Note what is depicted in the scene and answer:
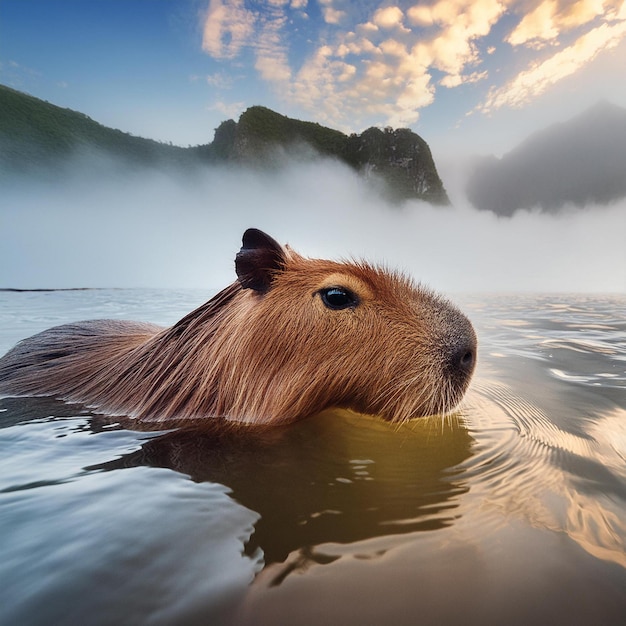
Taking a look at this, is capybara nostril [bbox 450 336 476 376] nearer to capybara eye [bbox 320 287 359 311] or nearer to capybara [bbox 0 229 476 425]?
capybara [bbox 0 229 476 425]

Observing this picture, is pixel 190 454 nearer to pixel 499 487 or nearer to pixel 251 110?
pixel 499 487

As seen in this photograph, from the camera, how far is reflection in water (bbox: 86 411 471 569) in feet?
3.83

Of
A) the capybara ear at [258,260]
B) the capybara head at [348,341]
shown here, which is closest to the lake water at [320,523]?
the capybara head at [348,341]

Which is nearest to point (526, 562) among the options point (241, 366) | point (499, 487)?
point (499, 487)

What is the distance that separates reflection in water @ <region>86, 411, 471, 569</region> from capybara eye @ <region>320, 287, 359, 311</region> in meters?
0.75

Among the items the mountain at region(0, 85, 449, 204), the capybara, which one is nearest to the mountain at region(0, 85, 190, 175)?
the mountain at region(0, 85, 449, 204)

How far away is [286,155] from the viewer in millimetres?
55938

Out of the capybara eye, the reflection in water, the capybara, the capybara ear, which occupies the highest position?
the capybara ear

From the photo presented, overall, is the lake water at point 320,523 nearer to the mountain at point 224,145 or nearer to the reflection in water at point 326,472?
the reflection in water at point 326,472

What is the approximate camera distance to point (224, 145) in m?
55.5

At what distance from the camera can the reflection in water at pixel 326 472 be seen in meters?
1.17

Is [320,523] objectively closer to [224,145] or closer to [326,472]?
[326,472]

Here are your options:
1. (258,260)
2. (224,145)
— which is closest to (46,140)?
(224,145)

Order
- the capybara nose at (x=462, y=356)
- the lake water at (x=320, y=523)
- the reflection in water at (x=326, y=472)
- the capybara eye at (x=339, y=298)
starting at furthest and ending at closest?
the capybara eye at (x=339, y=298)
the capybara nose at (x=462, y=356)
the reflection in water at (x=326, y=472)
the lake water at (x=320, y=523)
